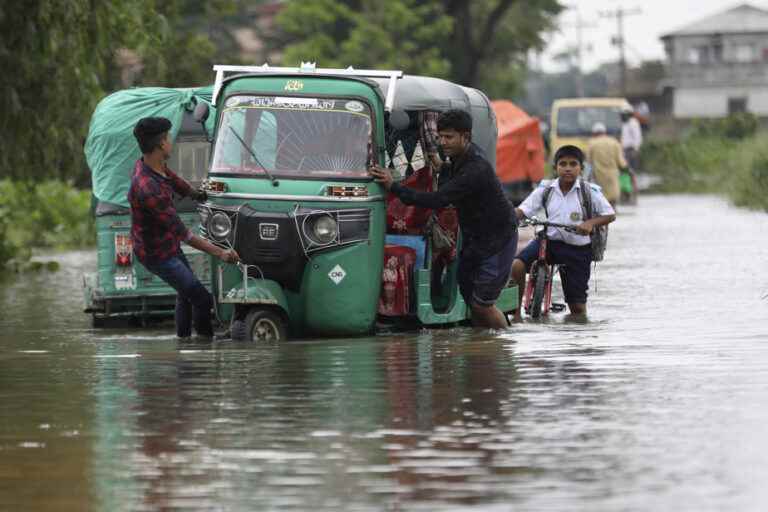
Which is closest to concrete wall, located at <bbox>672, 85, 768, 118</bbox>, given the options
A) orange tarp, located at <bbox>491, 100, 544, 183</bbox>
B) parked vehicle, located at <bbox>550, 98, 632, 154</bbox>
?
parked vehicle, located at <bbox>550, 98, 632, 154</bbox>

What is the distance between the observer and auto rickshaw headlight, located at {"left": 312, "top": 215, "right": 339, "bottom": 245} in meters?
14.9

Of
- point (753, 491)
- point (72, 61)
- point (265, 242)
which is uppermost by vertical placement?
point (72, 61)

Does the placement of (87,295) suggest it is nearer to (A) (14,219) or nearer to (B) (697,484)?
(B) (697,484)

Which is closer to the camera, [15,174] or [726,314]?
[726,314]

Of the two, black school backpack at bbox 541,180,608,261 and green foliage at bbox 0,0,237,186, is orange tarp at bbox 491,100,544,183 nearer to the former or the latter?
green foliage at bbox 0,0,237,186

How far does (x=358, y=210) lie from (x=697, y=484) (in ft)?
22.0

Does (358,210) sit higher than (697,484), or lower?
higher

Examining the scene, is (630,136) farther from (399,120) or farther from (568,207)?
(399,120)

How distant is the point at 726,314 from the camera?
16.8 m

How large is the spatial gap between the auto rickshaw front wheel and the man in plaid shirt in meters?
0.62

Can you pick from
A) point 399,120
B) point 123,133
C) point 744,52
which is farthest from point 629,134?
point 744,52

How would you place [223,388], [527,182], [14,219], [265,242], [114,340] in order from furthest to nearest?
[527,182], [14,219], [114,340], [265,242], [223,388]

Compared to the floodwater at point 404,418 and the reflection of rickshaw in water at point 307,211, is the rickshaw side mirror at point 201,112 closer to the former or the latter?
the reflection of rickshaw in water at point 307,211

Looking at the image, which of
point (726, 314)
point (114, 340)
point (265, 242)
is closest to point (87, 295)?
point (114, 340)
